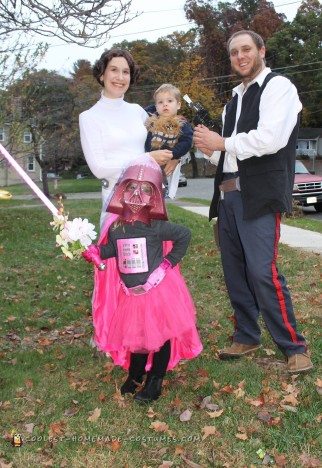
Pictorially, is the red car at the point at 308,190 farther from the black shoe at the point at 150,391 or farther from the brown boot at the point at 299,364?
the black shoe at the point at 150,391

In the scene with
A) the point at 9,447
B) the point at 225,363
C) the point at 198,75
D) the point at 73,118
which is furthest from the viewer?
the point at 198,75

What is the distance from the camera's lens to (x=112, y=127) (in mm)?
4078

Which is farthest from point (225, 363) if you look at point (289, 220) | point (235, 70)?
point (289, 220)

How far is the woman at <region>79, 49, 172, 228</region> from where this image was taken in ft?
13.2

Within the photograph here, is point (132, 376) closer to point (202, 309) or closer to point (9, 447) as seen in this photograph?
point (9, 447)

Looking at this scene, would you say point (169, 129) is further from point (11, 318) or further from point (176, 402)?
point (11, 318)

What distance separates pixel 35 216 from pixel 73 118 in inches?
555

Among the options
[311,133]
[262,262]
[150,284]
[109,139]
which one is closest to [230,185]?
[262,262]

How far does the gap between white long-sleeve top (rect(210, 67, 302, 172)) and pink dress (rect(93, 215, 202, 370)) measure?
0.91 meters

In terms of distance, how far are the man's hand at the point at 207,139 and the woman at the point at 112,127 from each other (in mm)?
423

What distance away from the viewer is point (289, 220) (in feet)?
45.6

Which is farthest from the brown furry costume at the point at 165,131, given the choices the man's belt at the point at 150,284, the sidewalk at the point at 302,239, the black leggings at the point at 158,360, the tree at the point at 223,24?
the tree at the point at 223,24

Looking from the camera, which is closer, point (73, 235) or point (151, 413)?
point (73, 235)

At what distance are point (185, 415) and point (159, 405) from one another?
0.78ft
